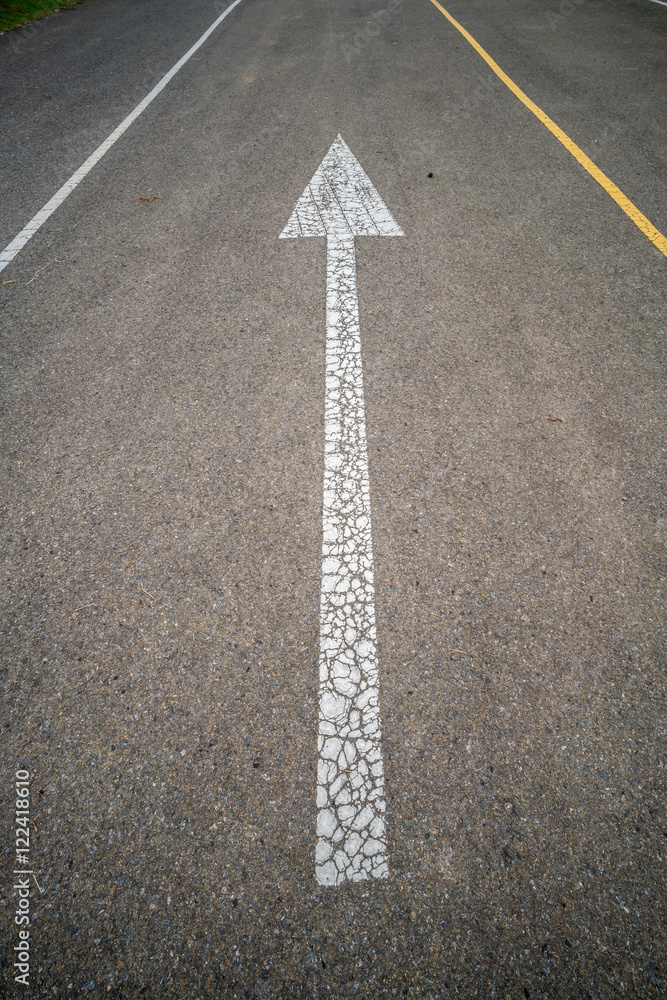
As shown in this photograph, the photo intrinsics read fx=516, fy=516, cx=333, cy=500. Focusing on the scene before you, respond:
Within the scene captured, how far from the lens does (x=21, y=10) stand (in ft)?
32.7

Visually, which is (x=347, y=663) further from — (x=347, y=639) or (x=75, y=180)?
(x=75, y=180)

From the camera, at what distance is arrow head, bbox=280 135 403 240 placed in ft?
13.8

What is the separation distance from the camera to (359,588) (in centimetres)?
220

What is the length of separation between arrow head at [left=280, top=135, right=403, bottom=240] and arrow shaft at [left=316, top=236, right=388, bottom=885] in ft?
5.67

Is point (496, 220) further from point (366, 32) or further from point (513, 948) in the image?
point (366, 32)

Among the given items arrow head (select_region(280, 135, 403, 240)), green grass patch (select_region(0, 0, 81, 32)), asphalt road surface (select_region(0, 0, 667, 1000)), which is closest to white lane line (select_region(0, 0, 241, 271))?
asphalt road surface (select_region(0, 0, 667, 1000))

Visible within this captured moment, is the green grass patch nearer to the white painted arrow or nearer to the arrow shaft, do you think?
the white painted arrow

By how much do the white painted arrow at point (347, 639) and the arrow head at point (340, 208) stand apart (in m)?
0.71

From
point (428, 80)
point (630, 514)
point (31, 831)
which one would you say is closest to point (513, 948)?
point (31, 831)

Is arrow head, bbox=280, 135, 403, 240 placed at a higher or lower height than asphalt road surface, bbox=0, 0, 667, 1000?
higher

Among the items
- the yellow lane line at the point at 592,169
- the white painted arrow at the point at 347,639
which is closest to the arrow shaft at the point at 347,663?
the white painted arrow at the point at 347,639

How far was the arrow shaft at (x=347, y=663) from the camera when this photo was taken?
1.64 meters

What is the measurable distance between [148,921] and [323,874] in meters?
0.52

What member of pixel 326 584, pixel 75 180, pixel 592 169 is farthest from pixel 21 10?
pixel 326 584
